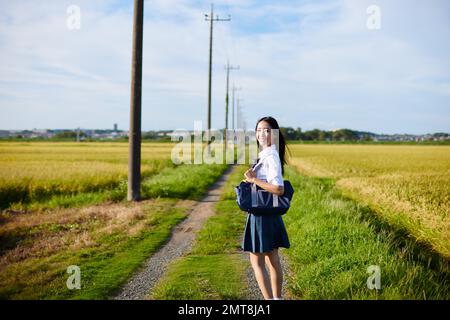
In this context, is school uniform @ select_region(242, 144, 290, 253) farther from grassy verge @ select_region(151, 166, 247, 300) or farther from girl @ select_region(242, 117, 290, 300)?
grassy verge @ select_region(151, 166, 247, 300)

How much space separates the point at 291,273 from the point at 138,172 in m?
7.80

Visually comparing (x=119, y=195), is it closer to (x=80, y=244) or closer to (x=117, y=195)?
(x=117, y=195)

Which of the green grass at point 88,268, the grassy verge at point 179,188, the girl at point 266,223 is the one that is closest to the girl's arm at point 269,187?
the girl at point 266,223

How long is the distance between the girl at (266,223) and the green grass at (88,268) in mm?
2009

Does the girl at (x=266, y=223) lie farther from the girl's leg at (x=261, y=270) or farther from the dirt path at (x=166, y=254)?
the dirt path at (x=166, y=254)

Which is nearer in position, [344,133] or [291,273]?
[291,273]

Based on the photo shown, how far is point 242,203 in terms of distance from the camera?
13.3ft

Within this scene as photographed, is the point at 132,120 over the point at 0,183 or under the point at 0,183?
over

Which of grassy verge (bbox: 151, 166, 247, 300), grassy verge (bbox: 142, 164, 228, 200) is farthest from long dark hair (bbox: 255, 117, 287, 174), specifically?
grassy verge (bbox: 142, 164, 228, 200)

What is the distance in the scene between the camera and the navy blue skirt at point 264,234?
4.05m

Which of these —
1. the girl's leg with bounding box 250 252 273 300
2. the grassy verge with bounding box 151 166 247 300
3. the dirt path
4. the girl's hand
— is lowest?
the dirt path

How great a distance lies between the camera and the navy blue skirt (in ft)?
13.3
